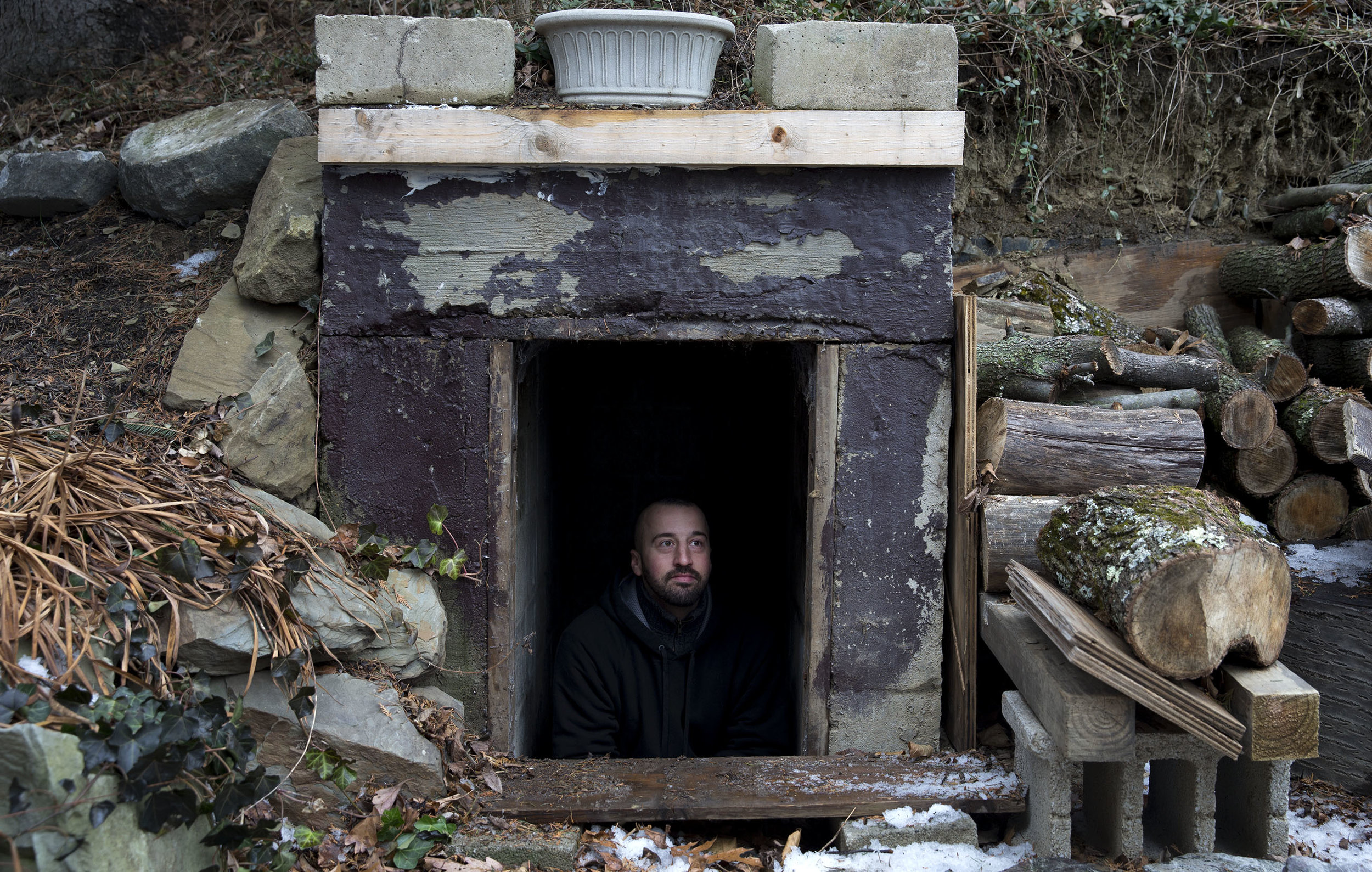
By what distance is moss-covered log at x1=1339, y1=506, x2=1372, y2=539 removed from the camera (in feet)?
13.5

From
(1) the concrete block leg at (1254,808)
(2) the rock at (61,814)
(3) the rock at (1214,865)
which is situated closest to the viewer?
(2) the rock at (61,814)

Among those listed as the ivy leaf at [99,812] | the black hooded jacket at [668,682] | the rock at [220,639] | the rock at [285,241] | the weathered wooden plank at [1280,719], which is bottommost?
the black hooded jacket at [668,682]

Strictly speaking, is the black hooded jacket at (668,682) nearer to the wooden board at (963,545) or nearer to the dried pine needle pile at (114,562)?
the wooden board at (963,545)

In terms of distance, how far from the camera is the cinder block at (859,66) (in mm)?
3514

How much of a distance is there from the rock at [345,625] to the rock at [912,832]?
148 cm

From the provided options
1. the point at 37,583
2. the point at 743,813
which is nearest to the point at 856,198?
the point at 743,813

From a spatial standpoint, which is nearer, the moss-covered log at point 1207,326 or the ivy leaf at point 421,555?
the ivy leaf at point 421,555

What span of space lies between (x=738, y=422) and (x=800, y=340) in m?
3.02

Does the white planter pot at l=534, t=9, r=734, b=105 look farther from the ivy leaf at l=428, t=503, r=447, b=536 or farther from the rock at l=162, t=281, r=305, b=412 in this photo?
the ivy leaf at l=428, t=503, r=447, b=536

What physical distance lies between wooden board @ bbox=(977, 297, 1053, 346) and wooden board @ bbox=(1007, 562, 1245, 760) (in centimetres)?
164

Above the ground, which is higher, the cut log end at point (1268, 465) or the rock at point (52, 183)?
the rock at point (52, 183)

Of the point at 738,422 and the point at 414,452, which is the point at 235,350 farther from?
the point at 738,422

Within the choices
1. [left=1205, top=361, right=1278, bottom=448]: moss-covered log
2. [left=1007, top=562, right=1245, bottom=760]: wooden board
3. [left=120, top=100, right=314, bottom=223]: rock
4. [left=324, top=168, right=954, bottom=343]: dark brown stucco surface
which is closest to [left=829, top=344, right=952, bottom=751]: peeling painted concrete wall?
[left=324, top=168, right=954, bottom=343]: dark brown stucco surface

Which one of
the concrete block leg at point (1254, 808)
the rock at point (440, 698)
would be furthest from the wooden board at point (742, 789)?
the concrete block leg at point (1254, 808)
